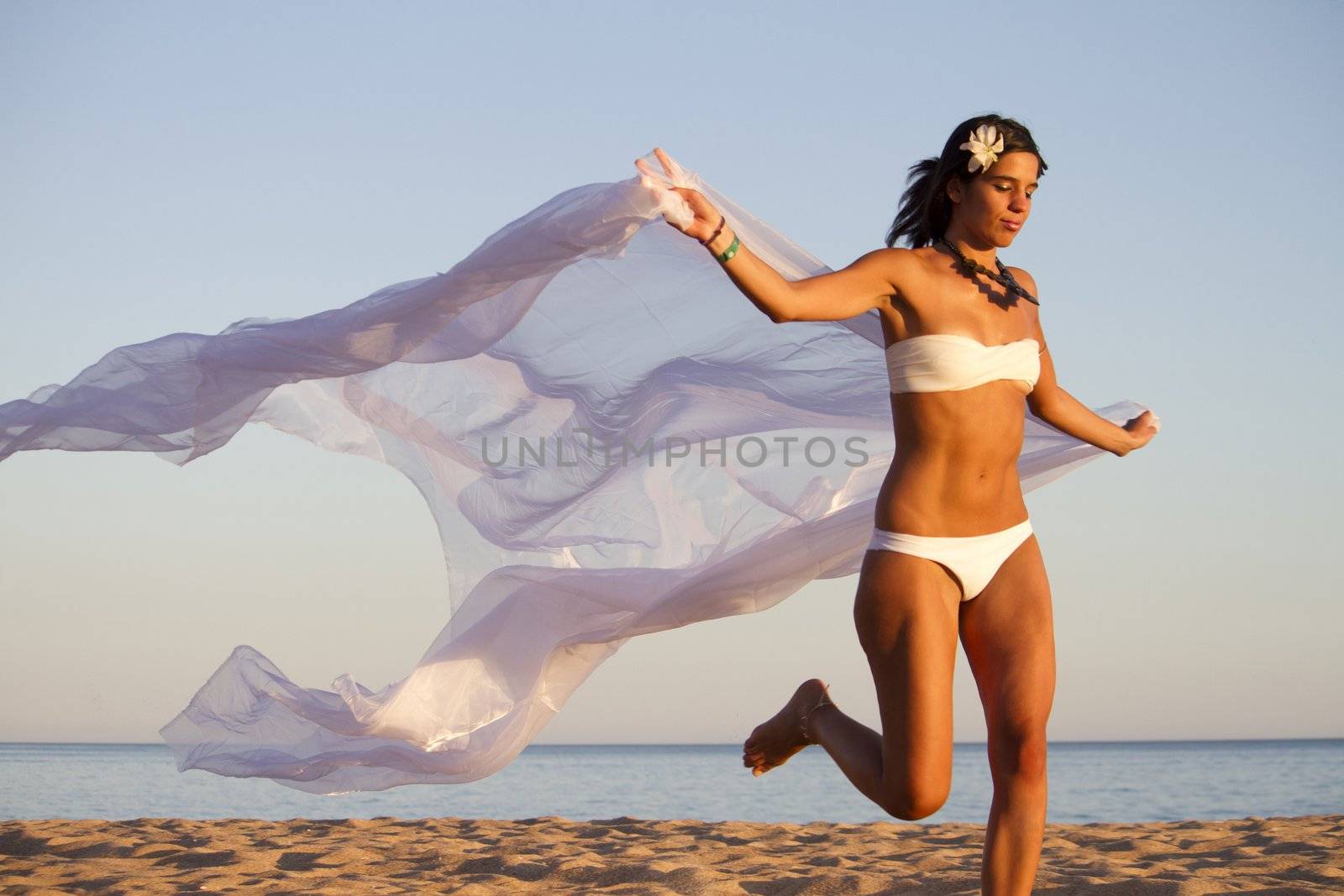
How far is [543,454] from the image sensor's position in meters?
4.38

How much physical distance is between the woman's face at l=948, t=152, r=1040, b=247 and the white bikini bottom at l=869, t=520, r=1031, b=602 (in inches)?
30.6

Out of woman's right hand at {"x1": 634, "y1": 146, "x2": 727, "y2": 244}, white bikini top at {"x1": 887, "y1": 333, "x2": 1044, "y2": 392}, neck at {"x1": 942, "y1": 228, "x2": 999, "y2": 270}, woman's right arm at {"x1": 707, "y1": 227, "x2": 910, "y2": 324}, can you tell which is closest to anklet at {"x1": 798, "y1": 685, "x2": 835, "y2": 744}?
white bikini top at {"x1": 887, "y1": 333, "x2": 1044, "y2": 392}

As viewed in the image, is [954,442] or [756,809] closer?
[954,442]

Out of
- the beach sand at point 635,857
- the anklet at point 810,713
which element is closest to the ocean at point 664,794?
the beach sand at point 635,857

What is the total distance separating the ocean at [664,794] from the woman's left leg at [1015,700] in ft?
32.3

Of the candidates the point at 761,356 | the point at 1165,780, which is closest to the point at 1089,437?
the point at 761,356

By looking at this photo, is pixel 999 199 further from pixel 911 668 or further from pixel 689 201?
pixel 911 668

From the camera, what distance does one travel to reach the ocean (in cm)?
1359

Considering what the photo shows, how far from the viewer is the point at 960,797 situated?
16953mm

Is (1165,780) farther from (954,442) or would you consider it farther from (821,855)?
(954,442)

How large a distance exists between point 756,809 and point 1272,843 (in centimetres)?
977

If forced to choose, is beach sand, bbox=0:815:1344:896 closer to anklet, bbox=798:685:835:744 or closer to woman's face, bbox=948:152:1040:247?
anklet, bbox=798:685:835:744

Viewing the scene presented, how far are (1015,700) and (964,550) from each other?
387 millimetres

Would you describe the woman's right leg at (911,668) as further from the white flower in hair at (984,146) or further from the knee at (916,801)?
the white flower in hair at (984,146)
